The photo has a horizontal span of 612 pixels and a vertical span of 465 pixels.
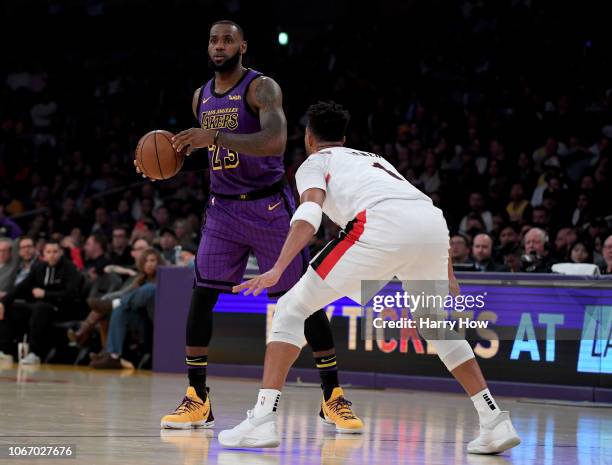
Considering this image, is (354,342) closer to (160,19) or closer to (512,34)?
(512,34)

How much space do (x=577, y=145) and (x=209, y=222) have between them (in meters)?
8.87

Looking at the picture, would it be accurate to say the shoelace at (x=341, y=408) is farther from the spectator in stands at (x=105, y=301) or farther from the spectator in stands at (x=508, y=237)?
the spectator in stands at (x=105, y=301)

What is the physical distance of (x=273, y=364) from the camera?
5.45 meters

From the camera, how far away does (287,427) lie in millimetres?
6641

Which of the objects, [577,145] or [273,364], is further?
[577,145]

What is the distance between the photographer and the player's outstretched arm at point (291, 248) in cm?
518

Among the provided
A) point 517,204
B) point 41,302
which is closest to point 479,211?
point 517,204

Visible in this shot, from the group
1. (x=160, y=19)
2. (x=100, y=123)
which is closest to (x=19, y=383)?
(x=100, y=123)

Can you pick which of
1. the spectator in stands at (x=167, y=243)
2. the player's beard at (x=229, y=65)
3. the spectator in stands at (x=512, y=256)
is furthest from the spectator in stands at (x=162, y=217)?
the player's beard at (x=229, y=65)

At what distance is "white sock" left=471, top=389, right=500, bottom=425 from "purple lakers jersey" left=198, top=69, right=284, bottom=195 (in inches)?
78.3

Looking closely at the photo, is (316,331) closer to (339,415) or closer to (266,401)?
(339,415)

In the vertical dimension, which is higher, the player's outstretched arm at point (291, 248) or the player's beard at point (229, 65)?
the player's beard at point (229, 65)

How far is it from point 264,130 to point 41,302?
26.5ft

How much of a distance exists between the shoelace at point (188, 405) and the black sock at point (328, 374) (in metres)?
0.78
